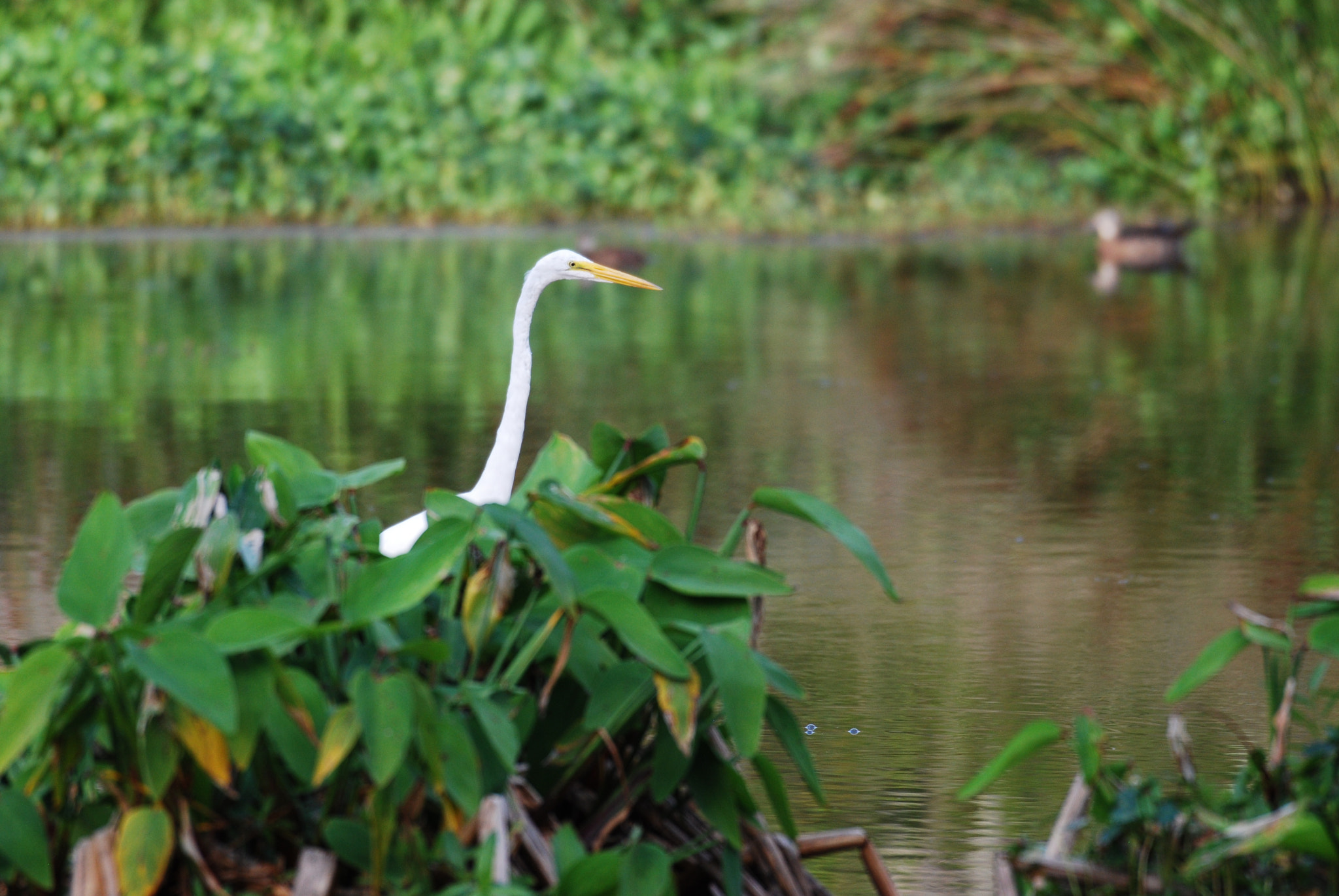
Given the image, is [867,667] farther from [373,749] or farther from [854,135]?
[854,135]

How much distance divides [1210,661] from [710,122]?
16.6 metres

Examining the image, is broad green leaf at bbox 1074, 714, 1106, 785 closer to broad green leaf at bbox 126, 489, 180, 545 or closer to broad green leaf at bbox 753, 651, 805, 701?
broad green leaf at bbox 753, 651, 805, 701

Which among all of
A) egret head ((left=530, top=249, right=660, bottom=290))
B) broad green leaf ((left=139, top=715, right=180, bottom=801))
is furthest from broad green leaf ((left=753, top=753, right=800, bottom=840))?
egret head ((left=530, top=249, right=660, bottom=290))

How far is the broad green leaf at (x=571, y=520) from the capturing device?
2.87 m

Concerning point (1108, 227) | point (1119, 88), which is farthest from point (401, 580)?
point (1119, 88)

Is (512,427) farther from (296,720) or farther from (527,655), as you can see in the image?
(296,720)

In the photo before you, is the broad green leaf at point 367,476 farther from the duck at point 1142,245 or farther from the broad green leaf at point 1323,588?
the duck at point 1142,245

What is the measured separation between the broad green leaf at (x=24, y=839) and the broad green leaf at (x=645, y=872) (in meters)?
0.69

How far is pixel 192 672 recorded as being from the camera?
2.45 metres

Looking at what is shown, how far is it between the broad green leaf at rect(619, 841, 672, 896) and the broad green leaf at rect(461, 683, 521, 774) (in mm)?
188

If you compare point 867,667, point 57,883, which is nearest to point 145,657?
point 57,883

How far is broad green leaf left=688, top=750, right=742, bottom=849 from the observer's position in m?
2.73

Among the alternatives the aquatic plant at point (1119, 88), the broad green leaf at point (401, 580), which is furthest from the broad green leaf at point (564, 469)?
the aquatic plant at point (1119, 88)

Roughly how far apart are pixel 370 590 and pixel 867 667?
240cm
